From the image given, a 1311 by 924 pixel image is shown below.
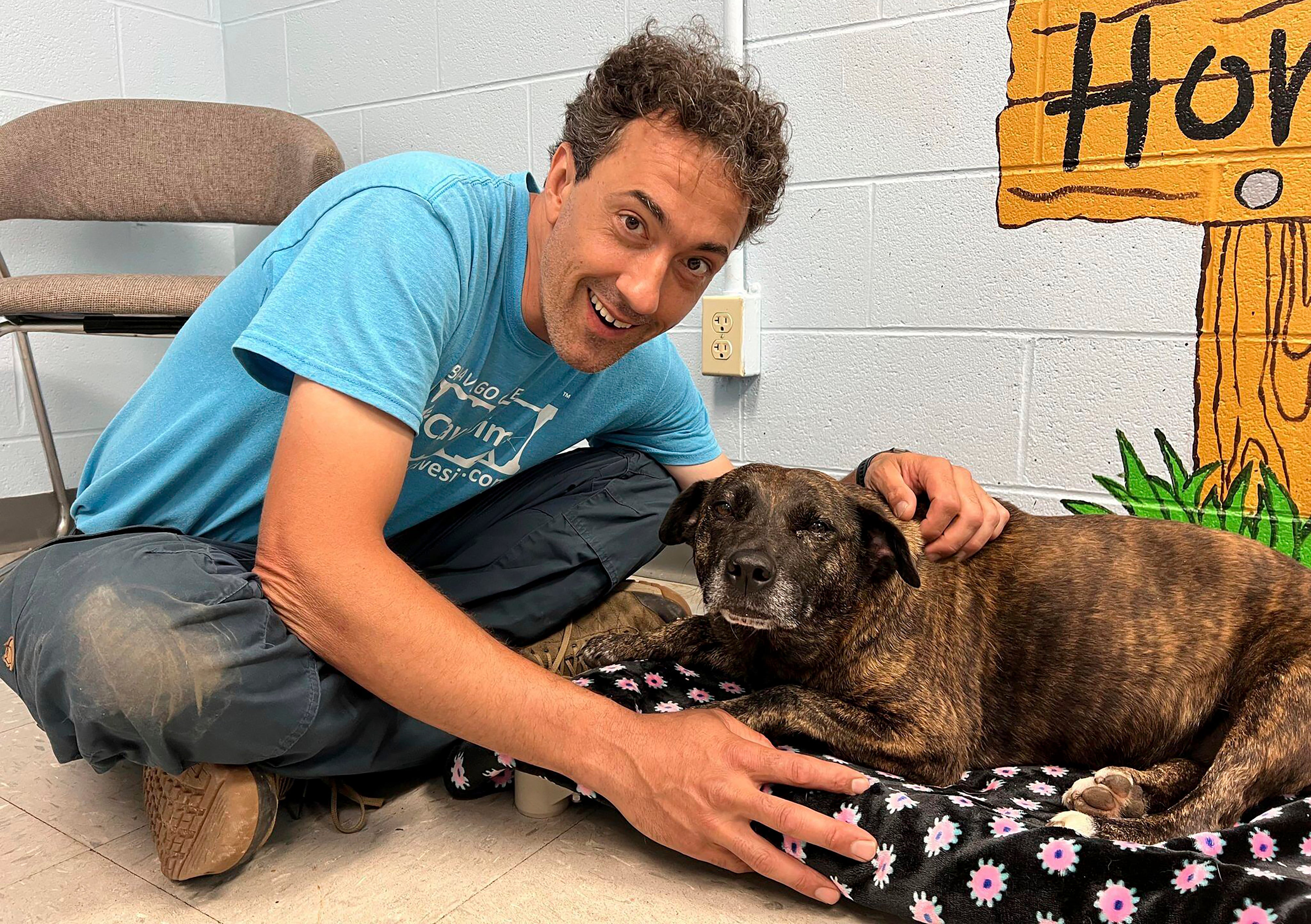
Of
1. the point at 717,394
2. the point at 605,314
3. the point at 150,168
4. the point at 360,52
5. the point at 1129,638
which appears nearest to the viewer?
the point at 605,314

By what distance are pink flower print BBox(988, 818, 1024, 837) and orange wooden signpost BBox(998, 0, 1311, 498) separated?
1574 millimetres

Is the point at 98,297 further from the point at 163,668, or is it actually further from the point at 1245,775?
the point at 1245,775

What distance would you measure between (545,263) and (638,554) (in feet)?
2.65

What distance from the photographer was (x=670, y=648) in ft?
6.44

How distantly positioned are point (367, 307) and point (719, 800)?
904 mm

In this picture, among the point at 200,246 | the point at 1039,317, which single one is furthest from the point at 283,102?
the point at 1039,317

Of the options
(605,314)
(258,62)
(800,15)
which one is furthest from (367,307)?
(258,62)

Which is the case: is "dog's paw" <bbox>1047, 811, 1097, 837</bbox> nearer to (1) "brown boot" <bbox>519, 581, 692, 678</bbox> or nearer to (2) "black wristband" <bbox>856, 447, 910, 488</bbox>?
(2) "black wristband" <bbox>856, 447, 910, 488</bbox>

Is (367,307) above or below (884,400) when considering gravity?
above

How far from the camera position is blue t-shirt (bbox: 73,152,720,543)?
1345mm

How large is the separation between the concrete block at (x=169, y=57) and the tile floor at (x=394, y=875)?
321 centimetres

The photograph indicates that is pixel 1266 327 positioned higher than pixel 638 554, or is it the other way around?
pixel 1266 327

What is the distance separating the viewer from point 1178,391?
8.01ft

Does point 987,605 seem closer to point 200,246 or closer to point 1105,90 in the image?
point 1105,90
